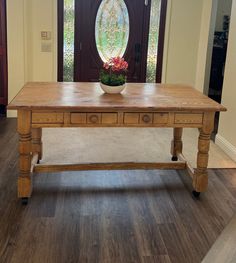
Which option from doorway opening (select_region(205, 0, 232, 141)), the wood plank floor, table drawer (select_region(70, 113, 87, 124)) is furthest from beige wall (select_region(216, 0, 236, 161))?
doorway opening (select_region(205, 0, 232, 141))

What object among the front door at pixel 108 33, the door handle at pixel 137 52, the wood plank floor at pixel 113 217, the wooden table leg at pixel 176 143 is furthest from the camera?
the door handle at pixel 137 52

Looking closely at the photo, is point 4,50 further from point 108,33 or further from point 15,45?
point 108,33

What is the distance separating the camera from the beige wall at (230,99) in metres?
4.46

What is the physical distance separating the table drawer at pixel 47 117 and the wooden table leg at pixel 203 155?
1134 millimetres

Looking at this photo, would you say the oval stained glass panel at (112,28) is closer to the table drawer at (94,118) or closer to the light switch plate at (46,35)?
the light switch plate at (46,35)

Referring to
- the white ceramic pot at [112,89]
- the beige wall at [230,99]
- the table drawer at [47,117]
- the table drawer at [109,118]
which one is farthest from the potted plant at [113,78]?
the beige wall at [230,99]

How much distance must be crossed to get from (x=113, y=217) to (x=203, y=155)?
2.97ft

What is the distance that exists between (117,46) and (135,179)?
2.82 m

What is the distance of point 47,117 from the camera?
118 inches

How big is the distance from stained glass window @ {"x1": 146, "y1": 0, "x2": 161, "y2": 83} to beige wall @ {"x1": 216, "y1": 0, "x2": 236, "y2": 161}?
1532 mm

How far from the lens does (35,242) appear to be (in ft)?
8.67

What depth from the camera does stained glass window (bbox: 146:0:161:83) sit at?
5.83 metres

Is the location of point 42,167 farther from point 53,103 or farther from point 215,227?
point 215,227

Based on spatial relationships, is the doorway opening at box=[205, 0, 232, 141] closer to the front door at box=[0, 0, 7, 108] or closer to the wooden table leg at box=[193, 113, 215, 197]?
the front door at box=[0, 0, 7, 108]
